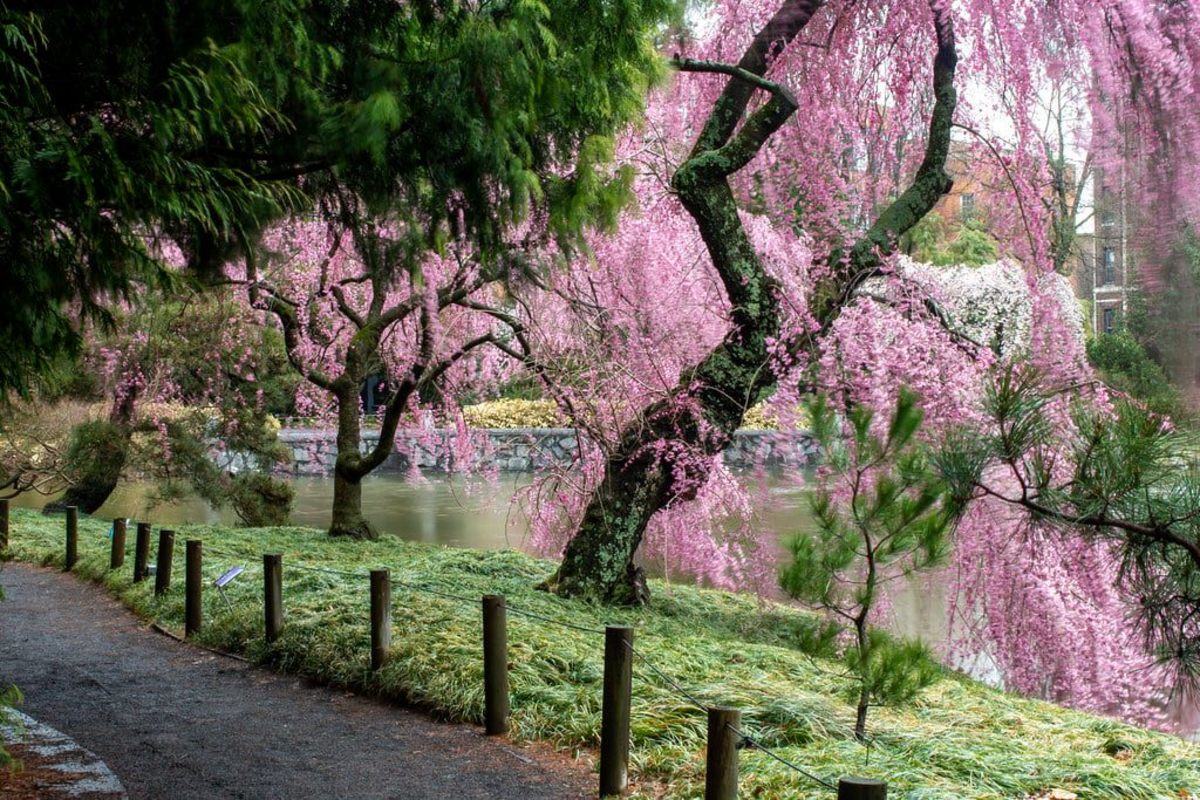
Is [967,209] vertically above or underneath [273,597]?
above

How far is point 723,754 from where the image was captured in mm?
3369

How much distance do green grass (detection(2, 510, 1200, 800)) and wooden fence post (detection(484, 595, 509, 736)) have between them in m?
0.09

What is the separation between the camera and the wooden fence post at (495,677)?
15.9 ft

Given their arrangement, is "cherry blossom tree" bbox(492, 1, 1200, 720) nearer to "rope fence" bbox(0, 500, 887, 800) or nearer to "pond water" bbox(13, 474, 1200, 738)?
"rope fence" bbox(0, 500, 887, 800)

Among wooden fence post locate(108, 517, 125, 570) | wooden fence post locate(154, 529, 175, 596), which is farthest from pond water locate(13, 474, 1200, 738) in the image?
wooden fence post locate(154, 529, 175, 596)

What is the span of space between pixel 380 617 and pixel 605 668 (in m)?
1.86

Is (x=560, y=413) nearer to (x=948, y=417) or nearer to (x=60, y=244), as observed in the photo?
(x=948, y=417)

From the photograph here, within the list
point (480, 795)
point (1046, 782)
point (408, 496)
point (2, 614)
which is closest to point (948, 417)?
point (1046, 782)

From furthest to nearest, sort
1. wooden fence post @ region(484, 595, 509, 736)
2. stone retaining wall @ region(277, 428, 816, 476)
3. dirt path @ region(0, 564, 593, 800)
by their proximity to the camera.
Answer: stone retaining wall @ region(277, 428, 816, 476) → wooden fence post @ region(484, 595, 509, 736) → dirt path @ region(0, 564, 593, 800)

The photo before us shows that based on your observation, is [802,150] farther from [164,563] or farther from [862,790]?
[862,790]

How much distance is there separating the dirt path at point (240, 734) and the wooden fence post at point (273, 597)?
0.82 ft

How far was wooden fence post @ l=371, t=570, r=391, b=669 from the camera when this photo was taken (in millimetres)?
5582

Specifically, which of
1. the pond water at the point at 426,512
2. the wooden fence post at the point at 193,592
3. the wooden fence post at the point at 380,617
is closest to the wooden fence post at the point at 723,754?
the wooden fence post at the point at 380,617

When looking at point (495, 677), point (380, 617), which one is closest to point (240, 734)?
point (380, 617)
